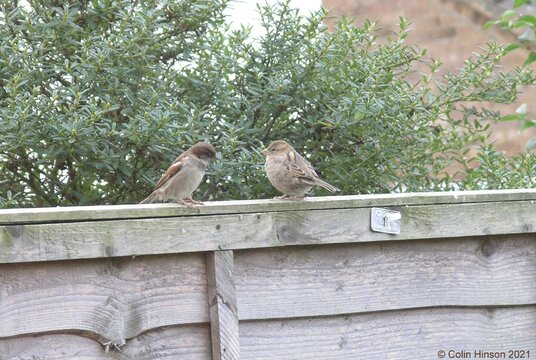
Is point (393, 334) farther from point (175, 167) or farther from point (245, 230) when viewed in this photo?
point (175, 167)

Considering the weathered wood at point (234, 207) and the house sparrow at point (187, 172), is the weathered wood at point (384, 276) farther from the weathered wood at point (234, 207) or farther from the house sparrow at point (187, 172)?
the house sparrow at point (187, 172)

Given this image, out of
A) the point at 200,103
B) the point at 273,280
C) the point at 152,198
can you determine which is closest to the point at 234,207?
the point at 273,280

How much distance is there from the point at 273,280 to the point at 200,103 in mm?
1511

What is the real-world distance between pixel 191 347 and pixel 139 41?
1.61 metres

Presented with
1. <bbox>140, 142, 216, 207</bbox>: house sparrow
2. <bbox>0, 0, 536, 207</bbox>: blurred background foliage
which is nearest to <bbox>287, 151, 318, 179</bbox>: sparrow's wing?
<bbox>0, 0, 536, 207</bbox>: blurred background foliage

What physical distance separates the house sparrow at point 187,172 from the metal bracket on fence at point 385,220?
2.62 feet

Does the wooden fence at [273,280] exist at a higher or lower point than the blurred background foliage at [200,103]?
lower

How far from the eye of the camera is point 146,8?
12.6 feet

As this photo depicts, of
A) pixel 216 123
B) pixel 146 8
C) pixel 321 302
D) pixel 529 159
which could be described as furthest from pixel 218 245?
pixel 529 159

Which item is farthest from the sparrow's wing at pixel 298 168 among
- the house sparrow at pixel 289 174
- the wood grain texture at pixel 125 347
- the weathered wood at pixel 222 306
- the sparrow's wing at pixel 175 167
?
the wood grain texture at pixel 125 347

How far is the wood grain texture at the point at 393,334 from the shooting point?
263cm

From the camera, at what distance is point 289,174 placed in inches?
138

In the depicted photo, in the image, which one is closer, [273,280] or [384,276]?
[273,280]

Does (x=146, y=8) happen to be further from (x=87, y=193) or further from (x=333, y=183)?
(x=333, y=183)
